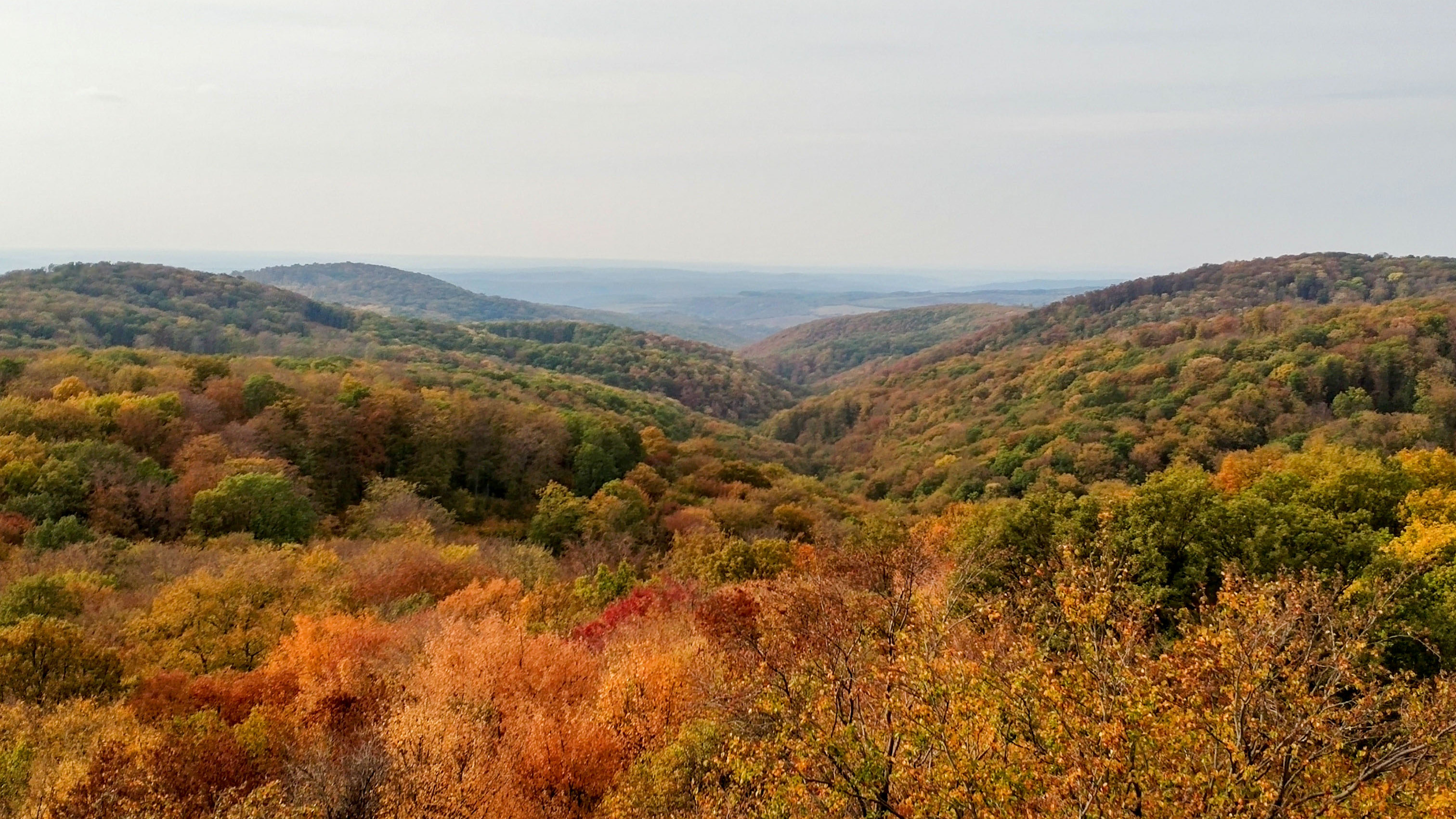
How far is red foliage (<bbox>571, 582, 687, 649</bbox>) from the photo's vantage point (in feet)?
96.1

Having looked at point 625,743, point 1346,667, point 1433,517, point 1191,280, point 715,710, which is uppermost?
point 1191,280

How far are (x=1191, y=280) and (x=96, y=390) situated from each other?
218540 mm

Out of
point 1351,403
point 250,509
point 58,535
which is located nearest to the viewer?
point 58,535

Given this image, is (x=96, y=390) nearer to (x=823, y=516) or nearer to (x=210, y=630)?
(x=210, y=630)

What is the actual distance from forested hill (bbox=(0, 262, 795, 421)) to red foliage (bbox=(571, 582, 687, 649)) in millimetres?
118722

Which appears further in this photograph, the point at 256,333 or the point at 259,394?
the point at 256,333

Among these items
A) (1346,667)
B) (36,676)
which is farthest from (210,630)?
(1346,667)

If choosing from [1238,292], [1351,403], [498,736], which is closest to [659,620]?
[498,736]

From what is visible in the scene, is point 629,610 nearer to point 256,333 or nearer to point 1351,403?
point 1351,403

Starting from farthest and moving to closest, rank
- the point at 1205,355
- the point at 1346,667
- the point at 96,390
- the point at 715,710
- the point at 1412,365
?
1. the point at 1205,355
2. the point at 1412,365
3. the point at 96,390
4. the point at 715,710
5. the point at 1346,667

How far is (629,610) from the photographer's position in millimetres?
31547

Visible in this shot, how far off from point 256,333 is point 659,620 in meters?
175

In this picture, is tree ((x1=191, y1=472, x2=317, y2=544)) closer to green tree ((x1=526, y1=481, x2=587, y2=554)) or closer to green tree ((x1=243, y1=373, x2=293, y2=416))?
green tree ((x1=526, y1=481, x2=587, y2=554))

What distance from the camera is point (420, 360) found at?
439ft
